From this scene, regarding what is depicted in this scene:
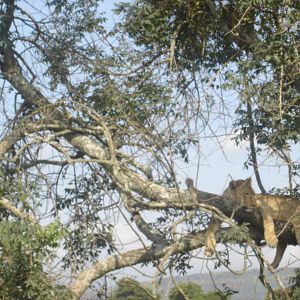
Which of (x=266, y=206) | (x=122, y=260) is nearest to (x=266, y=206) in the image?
(x=266, y=206)

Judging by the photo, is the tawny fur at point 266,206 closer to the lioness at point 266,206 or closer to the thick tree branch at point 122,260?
the lioness at point 266,206

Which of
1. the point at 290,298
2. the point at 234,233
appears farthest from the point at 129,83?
the point at 290,298

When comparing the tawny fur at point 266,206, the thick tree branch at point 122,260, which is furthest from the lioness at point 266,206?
the thick tree branch at point 122,260

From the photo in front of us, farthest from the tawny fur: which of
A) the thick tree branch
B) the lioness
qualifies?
the thick tree branch

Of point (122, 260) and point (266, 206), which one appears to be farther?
point (122, 260)

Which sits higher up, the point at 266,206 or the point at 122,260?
the point at 266,206

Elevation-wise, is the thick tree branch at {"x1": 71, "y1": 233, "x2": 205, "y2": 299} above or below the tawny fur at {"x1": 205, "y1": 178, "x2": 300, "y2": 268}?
below

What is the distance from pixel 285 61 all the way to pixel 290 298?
8.32ft

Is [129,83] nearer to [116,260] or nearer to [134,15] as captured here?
[134,15]

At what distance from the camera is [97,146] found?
824 centimetres

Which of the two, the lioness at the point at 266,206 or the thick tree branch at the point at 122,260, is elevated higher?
the lioness at the point at 266,206

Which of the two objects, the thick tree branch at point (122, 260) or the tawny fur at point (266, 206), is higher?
the tawny fur at point (266, 206)

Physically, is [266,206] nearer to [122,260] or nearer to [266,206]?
[266,206]

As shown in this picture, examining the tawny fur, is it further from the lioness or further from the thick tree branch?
the thick tree branch
